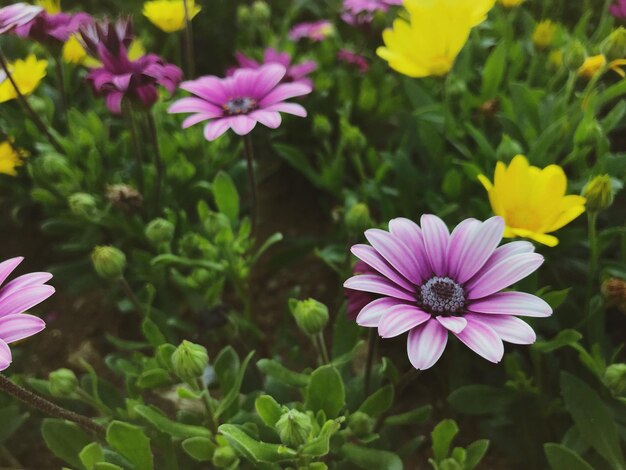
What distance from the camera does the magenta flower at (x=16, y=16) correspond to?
928 mm

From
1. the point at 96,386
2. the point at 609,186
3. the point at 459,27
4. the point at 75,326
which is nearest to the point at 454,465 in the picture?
the point at 609,186

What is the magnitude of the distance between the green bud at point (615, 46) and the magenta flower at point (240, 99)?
46 cm

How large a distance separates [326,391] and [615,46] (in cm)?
67

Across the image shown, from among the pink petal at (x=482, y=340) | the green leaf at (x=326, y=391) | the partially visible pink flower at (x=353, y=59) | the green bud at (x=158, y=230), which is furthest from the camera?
the partially visible pink flower at (x=353, y=59)

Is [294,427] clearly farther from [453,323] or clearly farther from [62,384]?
[62,384]

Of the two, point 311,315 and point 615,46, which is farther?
point 615,46

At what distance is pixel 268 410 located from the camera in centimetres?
78

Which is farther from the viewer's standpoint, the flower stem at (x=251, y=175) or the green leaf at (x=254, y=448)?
the flower stem at (x=251, y=175)

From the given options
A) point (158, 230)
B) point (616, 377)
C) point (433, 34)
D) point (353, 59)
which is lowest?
point (616, 377)

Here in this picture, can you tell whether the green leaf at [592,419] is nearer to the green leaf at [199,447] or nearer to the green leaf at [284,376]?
the green leaf at [284,376]

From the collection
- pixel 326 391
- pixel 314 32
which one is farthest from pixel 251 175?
pixel 314 32

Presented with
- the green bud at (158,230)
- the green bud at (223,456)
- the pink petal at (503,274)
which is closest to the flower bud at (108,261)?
the green bud at (158,230)

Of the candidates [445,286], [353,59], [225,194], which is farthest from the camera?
[353,59]

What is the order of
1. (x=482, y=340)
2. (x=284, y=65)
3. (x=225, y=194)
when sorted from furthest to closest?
(x=284, y=65), (x=225, y=194), (x=482, y=340)
